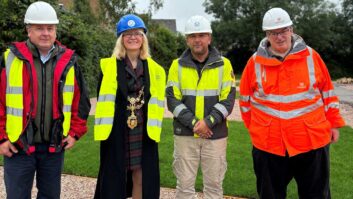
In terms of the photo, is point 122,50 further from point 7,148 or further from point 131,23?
point 7,148

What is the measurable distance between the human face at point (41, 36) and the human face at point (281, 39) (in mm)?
1900

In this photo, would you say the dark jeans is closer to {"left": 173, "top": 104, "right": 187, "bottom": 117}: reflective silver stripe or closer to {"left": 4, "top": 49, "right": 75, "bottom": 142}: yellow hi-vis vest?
{"left": 4, "top": 49, "right": 75, "bottom": 142}: yellow hi-vis vest

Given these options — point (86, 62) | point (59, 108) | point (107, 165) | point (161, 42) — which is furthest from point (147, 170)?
point (161, 42)

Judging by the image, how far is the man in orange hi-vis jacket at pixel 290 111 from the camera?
12.1ft

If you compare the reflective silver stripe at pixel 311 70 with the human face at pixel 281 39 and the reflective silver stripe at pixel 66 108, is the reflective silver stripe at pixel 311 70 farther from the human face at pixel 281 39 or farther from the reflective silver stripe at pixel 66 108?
the reflective silver stripe at pixel 66 108

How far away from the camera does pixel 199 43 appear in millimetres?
4199

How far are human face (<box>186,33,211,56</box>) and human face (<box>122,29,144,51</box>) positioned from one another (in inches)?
22.1

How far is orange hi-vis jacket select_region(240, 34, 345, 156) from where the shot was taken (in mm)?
3695

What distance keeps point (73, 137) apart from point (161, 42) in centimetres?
2351

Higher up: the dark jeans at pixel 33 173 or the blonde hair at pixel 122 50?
the blonde hair at pixel 122 50

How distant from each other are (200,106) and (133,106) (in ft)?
2.28

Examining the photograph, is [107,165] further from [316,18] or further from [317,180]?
[316,18]

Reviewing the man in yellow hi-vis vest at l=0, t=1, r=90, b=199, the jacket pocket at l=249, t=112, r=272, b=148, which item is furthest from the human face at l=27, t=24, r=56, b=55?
the jacket pocket at l=249, t=112, r=272, b=148

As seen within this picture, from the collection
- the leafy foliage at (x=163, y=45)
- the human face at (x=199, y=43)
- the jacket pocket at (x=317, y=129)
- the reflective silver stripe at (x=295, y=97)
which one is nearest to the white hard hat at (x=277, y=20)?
the reflective silver stripe at (x=295, y=97)
